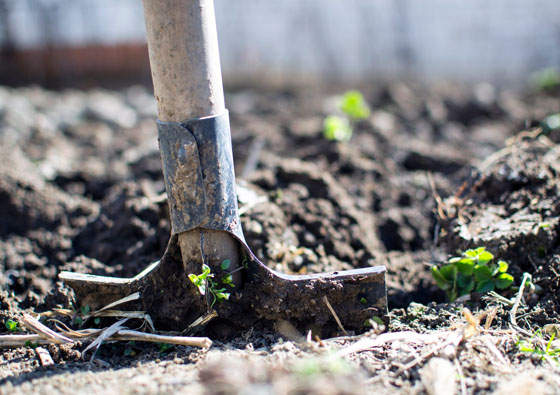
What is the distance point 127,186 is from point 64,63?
6256mm

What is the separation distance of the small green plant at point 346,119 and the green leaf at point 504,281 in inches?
78.7

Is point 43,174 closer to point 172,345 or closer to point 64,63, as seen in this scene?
point 172,345

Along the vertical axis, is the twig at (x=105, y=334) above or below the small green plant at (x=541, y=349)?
above

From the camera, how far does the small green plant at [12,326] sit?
2.01m

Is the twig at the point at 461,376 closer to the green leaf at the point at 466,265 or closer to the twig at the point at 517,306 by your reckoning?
the twig at the point at 517,306

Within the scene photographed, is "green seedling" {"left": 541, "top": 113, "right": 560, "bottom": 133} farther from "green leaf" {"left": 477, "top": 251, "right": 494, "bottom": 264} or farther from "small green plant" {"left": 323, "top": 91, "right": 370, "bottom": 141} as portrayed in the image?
"green leaf" {"left": 477, "top": 251, "right": 494, "bottom": 264}

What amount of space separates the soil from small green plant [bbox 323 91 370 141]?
8 centimetres

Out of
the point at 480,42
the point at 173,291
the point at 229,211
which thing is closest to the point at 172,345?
the point at 173,291

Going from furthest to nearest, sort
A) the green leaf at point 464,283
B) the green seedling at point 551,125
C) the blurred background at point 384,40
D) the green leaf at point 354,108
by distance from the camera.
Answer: the blurred background at point 384,40, the green leaf at point 354,108, the green seedling at point 551,125, the green leaf at point 464,283

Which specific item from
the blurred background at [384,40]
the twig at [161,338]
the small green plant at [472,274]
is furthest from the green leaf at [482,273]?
the blurred background at [384,40]

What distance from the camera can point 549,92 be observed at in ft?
19.2

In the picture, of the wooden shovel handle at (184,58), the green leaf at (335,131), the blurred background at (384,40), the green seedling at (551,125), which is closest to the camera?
the wooden shovel handle at (184,58)

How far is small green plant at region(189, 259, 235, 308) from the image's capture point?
1.81m

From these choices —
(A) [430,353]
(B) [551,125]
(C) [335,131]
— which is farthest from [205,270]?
(B) [551,125]
